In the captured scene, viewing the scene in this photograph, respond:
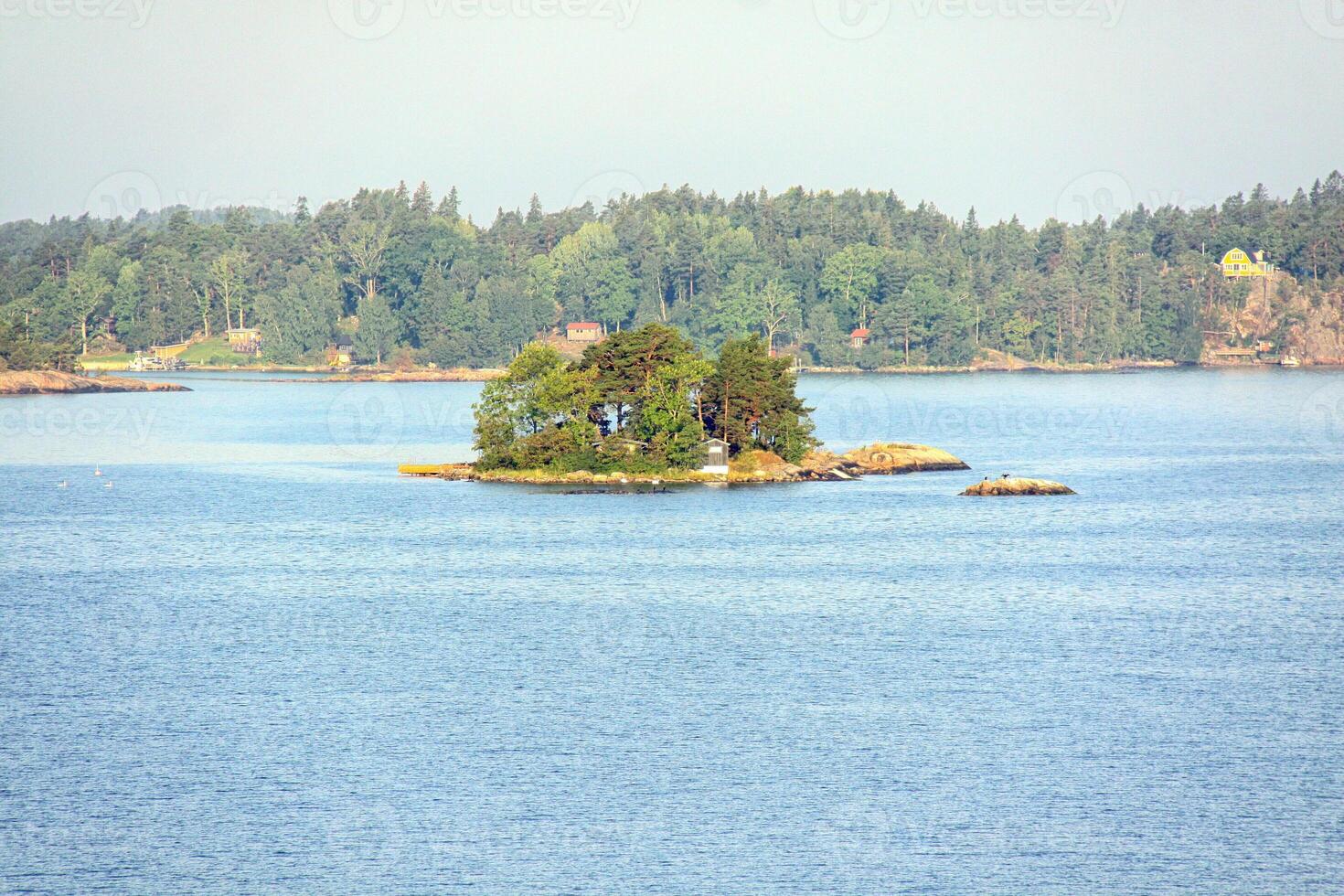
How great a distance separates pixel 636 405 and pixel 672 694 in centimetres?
5050

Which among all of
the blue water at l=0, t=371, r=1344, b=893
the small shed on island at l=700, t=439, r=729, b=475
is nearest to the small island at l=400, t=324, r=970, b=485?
the small shed on island at l=700, t=439, r=729, b=475

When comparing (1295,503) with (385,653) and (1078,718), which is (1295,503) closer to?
(1078,718)

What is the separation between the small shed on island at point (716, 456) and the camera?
10038cm

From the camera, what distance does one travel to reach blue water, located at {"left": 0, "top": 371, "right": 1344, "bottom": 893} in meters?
36.1

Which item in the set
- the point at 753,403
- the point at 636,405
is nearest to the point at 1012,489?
the point at 753,403

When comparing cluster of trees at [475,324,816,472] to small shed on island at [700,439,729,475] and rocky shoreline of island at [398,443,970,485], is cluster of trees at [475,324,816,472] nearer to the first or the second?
small shed on island at [700,439,729,475]

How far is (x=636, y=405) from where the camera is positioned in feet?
323

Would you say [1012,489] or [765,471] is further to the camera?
[765,471]

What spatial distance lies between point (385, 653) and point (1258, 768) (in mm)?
30224

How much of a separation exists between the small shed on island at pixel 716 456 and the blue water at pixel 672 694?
419cm

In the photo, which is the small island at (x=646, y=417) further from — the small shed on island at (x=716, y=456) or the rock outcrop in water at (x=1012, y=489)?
the rock outcrop in water at (x=1012, y=489)

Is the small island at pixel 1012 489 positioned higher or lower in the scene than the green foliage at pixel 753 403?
lower

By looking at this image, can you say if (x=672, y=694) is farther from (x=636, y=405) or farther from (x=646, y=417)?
(x=636, y=405)

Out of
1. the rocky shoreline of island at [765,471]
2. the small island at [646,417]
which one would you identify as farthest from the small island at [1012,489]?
the small island at [646,417]
